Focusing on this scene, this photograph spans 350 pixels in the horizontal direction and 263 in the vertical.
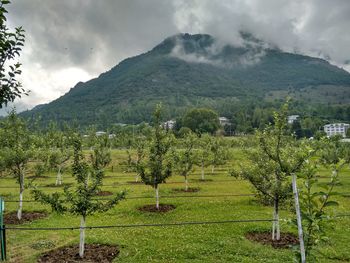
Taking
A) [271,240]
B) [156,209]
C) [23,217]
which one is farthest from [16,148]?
[271,240]

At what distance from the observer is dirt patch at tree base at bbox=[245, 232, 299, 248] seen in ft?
66.3

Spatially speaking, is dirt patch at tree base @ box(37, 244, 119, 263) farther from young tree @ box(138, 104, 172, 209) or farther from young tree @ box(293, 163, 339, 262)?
young tree @ box(293, 163, 339, 262)

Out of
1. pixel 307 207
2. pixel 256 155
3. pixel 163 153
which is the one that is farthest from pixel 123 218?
pixel 307 207

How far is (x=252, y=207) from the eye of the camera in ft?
102

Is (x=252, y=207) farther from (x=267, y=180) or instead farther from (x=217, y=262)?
(x=217, y=262)

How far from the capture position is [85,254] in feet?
59.8

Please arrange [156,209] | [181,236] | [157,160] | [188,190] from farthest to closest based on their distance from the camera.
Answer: [188,190] → [157,160] → [156,209] → [181,236]

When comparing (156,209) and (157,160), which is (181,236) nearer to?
(156,209)

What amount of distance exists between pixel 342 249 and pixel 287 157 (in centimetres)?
587

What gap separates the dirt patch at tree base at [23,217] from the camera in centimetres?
2564

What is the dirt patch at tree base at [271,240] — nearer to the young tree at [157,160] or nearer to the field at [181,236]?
the field at [181,236]

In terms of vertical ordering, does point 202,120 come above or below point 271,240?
above

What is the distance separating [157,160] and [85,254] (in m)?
13.4

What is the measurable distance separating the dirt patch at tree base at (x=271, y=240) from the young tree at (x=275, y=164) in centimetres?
43
